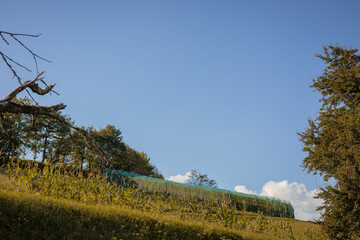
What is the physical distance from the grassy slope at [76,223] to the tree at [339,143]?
8.04 metres

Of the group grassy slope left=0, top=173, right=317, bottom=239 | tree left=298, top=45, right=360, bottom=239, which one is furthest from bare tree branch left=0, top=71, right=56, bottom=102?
tree left=298, top=45, right=360, bottom=239

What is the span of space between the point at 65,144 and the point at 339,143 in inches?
1290

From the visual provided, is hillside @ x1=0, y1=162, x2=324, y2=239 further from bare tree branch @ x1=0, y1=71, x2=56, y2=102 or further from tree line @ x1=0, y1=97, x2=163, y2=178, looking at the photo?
tree line @ x1=0, y1=97, x2=163, y2=178

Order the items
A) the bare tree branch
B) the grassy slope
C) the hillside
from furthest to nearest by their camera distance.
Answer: the bare tree branch < the hillside < the grassy slope

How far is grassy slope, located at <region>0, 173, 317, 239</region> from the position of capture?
5582 mm

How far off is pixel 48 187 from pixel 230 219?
689 cm

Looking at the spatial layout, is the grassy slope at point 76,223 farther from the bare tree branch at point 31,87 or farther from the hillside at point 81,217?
the bare tree branch at point 31,87

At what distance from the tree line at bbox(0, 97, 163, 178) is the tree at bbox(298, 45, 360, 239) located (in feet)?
61.7

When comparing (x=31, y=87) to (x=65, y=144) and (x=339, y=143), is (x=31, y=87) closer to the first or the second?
(x=339, y=143)

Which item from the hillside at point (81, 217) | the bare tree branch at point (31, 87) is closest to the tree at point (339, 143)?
the hillside at point (81, 217)

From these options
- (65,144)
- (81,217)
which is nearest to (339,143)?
(81,217)

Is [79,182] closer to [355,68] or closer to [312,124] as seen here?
[312,124]

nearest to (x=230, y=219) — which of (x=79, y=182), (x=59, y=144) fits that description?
(x=79, y=182)

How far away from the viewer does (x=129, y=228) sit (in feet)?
22.2
